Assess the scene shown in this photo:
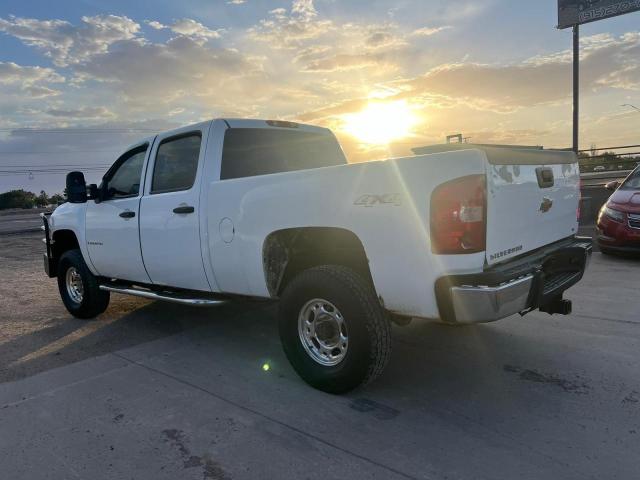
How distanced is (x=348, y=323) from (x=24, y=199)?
74.3 meters

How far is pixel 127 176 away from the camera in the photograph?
5344 mm

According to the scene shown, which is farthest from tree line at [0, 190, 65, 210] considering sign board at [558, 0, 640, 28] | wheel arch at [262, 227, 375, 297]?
wheel arch at [262, 227, 375, 297]

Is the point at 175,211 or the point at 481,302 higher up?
the point at 175,211

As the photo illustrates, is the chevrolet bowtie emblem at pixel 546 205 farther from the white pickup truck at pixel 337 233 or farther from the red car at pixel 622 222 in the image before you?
the red car at pixel 622 222

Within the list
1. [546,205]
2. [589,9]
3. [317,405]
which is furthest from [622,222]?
[589,9]

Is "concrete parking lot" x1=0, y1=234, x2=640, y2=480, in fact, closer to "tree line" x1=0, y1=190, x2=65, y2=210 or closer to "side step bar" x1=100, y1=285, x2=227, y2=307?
"side step bar" x1=100, y1=285, x2=227, y2=307

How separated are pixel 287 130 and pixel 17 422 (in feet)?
10.9

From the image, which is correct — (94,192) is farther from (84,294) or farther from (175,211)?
(175,211)

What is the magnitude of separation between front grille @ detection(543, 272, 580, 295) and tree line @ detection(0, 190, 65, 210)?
68.7 metres

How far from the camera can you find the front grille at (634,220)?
7762mm

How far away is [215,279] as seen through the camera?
14.0 feet

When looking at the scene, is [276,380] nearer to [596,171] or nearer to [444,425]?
[444,425]

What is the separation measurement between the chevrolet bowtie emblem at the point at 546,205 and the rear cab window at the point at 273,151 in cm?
228

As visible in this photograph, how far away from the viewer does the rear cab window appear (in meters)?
4.42
